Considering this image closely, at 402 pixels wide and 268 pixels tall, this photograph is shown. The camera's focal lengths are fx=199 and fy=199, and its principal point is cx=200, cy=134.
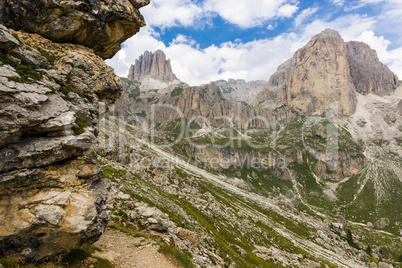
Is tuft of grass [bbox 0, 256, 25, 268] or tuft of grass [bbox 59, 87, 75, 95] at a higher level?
tuft of grass [bbox 59, 87, 75, 95]

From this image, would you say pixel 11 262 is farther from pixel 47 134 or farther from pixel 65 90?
pixel 65 90

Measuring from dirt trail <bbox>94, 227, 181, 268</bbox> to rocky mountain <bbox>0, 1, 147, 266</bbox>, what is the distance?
4.51 meters

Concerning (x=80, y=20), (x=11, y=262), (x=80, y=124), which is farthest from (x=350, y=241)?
(x=80, y=20)

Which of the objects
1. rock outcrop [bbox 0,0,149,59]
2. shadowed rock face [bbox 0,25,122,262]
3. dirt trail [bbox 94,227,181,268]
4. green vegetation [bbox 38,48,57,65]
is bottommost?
dirt trail [bbox 94,227,181,268]

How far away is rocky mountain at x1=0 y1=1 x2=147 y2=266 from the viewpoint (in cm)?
1228

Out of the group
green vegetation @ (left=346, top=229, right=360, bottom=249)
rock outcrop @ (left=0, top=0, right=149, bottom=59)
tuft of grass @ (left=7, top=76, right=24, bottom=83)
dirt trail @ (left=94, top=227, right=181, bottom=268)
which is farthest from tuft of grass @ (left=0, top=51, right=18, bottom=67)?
green vegetation @ (left=346, top=229, right=360, bottom=249)

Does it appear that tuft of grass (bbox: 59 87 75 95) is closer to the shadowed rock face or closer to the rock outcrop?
the shadowed rock face

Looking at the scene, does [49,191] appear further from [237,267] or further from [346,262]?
[346,262]

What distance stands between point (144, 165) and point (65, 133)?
78.8 m

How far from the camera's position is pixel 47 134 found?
1436 centimetres

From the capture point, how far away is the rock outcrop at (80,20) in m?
18.1

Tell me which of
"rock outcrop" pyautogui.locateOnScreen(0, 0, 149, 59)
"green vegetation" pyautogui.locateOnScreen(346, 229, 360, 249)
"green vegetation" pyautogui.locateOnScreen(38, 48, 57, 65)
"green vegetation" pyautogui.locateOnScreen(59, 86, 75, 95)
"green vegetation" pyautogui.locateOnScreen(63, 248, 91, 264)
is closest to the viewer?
"green vegetation" pyautogui.locateOnScreen(63, 248, 91, 264)

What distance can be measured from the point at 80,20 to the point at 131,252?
79.7ft

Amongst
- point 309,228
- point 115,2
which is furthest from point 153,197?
point 309,228
